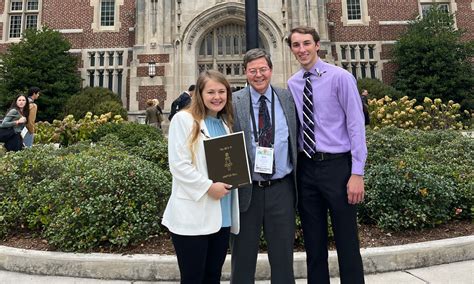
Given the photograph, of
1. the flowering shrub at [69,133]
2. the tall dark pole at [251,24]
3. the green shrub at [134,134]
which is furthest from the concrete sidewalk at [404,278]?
the flowering shrub at [69,133]

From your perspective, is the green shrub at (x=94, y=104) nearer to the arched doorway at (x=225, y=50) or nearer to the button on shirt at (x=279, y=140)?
the arched doorway at (x=225, y=50)

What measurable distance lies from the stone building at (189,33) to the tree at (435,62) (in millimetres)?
1507

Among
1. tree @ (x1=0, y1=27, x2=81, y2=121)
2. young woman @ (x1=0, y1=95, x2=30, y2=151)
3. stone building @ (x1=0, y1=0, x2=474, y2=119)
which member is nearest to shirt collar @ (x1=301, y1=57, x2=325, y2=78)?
young woman @ (x1=0, y1=95, x2=30, y2=151)

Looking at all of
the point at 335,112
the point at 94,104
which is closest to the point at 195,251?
the point at 335,112

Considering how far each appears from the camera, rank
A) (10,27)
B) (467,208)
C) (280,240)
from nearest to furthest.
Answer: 1. (280,240)
2. (467,208)
3. (10,27)

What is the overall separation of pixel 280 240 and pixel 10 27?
→ 78.4ft

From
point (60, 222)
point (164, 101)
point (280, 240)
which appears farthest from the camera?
point (164, 101)

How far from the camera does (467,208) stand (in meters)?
4.46

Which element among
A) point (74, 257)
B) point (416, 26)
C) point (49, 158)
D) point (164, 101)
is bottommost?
point (74, 257)

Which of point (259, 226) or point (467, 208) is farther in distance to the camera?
point (467, 208)

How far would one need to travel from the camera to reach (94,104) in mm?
15477

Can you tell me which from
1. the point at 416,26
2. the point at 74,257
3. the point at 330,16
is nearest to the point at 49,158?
the point at 74,257

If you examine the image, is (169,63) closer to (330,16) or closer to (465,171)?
(330,16)

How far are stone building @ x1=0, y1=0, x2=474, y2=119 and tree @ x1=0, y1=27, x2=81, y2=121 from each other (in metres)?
1.70
